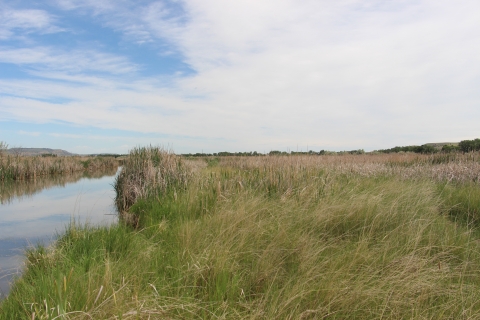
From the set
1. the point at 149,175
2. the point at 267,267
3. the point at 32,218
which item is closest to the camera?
the point at 267,267

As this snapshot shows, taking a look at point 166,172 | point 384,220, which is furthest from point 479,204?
point 166,172

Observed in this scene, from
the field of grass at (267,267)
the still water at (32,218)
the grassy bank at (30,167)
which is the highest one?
the grassy bank at (30,167)

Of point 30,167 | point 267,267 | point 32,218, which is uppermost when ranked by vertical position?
point 30,167

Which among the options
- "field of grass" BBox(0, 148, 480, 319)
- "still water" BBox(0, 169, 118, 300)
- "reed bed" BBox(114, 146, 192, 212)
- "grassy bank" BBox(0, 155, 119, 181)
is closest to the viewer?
"field of grass" BBox(0, 148, 480, 319)

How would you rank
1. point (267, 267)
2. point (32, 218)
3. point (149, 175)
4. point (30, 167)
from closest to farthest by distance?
point (267, 267)
point (32, 218)
point (149, 175)
point (30, 167)

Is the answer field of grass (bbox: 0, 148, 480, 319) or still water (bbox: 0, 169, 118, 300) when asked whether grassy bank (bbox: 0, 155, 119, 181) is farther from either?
field of grass (bbox: 0, 148, 480, 319)

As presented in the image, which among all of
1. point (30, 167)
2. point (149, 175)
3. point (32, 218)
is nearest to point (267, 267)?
point (149, 175)

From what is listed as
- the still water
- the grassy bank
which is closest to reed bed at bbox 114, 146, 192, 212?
the still water

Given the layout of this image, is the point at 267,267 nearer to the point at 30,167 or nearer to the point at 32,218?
the point at 32,218

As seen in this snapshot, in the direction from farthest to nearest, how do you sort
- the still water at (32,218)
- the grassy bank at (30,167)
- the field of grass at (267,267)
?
the grassy bank at (30,167) → the still water at (32,218) → the field of grass at (267,267)

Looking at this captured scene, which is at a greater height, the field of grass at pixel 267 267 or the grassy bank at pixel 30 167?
the grassy bank at pixel 30 167

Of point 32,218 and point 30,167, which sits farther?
point 30,167

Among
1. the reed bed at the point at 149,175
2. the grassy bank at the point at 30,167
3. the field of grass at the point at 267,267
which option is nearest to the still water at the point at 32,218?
the reed bed at the point at 149,175

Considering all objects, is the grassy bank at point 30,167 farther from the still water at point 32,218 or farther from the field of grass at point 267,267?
the field of grass at point 267,267
